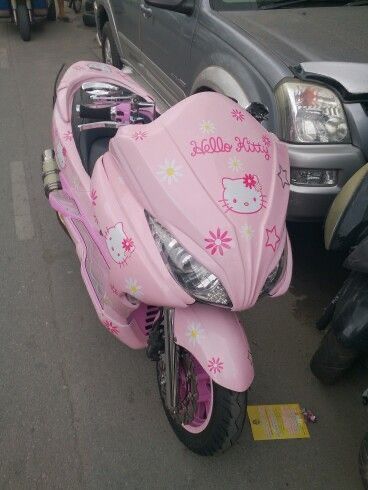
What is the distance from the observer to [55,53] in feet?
22.1

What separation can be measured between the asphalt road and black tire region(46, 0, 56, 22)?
6202 mm

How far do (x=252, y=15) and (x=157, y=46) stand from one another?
1.11 m

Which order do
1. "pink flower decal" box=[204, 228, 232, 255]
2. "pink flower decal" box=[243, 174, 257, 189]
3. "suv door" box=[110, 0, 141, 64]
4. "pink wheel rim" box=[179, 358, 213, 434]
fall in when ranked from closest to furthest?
"pink flower decal" box=[204, 228, 232, 255]
"pink flower decal" box=[243, 174, 257, 189]
"pink wheel rim" box=[179, 358, 213, 434]
"suv door" box=[110, 0, 141, 64]

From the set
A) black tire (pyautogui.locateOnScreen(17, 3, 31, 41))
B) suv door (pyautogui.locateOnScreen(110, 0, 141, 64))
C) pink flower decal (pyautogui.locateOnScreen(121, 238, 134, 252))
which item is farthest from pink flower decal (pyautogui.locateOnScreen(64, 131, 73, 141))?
black tire (pyautogui.locateOnScreen(17, 3, 31, 41))

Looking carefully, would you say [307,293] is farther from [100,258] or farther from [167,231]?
[167,231]

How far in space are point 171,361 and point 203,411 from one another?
1.05 ft

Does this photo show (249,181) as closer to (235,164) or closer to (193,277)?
(235,164)

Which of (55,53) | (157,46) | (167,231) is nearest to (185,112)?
(167,231)

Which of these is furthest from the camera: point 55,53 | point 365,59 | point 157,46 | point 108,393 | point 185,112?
point 55,53

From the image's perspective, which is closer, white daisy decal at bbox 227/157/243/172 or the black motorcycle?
white daisy decal at bbox 227/157/243/172

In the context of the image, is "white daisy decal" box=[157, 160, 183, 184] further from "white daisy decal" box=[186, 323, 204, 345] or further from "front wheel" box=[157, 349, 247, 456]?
"front wheel" box=[157, 349, 247, 456]

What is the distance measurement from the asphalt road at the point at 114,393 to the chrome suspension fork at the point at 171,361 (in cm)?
32

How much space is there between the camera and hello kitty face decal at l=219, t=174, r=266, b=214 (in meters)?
1.45

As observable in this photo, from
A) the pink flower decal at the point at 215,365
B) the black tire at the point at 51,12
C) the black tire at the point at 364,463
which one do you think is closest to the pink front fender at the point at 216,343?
the pink flower decal at the point at 215,365
